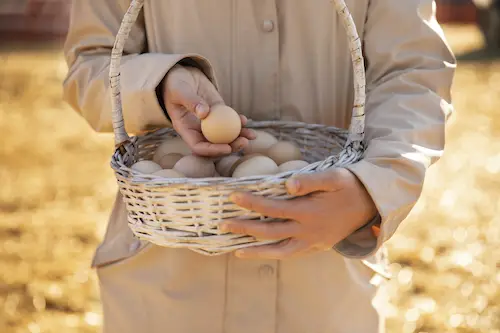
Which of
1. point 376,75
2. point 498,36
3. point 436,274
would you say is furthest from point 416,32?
point 498,36

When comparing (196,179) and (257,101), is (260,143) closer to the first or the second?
(257,101)

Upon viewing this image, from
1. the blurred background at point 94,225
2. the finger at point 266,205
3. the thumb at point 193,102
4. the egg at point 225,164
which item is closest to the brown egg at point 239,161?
the egg at point 225,164

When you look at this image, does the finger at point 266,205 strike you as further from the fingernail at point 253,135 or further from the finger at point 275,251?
the fingernail at point 253,135

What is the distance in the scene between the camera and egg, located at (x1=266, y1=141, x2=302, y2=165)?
1.24 metres

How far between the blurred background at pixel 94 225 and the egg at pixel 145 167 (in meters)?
1.71

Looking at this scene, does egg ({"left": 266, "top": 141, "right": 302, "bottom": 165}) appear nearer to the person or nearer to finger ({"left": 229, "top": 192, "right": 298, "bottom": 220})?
the person

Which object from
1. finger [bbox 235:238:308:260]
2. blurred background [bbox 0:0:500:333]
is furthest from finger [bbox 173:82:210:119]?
blurred background [bbox 0:0:500:333]

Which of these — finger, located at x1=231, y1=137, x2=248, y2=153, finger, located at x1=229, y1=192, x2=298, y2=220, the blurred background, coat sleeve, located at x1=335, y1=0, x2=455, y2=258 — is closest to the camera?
finger, located at x1=229, y1=192, x2=298, y2=220

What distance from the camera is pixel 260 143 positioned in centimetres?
128

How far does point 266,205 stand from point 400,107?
331 mm

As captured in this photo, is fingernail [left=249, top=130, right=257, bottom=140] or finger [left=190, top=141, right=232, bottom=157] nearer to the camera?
finger [left=190, top=141, right=232, bottom=157]

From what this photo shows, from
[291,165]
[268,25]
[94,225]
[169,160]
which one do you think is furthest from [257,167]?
[94,225]

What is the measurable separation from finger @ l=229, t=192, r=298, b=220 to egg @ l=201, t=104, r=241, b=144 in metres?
0.18

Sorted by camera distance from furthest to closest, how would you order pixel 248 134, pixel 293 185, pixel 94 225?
pixel 94 225 < pixel 248 134 < pixel 293 185
